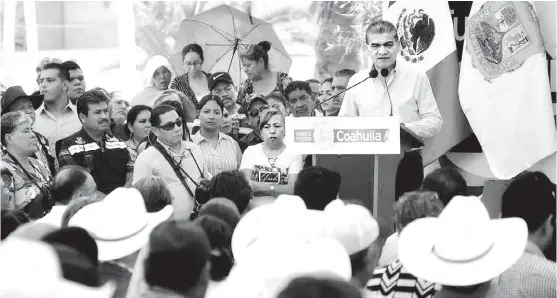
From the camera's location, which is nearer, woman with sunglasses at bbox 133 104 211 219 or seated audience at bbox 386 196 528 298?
seated audience at bbox 386 196 528 298

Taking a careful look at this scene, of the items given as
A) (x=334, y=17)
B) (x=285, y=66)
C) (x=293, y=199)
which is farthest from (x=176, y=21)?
(x=293, y=199)

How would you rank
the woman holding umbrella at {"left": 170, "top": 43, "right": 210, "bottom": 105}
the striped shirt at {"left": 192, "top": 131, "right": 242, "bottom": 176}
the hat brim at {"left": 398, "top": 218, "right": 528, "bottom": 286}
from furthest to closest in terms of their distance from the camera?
the woman holding umbrella at {"left": 170, "top": 43, "right": 210, "bottom": 105}
the striped shirt at {"left": 192, "top": 131, "right": 242, "bottom": 176}
the hat brim at {"left": 398, "top": 218, "right": 528, "bottom": 286}

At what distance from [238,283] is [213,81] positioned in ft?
16.6

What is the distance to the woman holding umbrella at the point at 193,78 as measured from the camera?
822 centimetres

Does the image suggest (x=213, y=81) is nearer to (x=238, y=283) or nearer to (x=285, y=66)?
(x=285, y=66)

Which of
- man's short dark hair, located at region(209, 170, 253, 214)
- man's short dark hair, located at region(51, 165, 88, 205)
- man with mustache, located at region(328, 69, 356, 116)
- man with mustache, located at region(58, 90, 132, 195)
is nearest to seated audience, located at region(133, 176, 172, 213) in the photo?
man's short dark hair, located at region(209, 170, 253, 214)

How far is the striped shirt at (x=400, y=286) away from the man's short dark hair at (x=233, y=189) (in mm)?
1653

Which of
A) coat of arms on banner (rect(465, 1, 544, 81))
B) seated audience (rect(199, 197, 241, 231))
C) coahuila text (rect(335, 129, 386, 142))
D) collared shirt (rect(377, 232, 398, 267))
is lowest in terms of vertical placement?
collared shirt (rect(377, 232, 398, 267))

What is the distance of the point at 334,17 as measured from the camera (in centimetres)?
1120

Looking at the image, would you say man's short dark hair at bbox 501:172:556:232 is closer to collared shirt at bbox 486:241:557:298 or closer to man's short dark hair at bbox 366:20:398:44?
collared shirt at bbox 486:241:557:298

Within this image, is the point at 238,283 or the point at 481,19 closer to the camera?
the point at 238,283

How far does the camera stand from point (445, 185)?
16.1 ft

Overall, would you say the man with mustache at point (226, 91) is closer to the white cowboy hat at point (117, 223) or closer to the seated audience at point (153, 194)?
the seated audience at point (153, 194)

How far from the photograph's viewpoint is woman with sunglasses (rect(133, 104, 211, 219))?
614 centimetres
